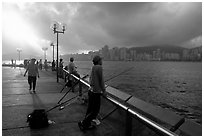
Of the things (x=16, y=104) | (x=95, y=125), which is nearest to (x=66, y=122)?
(x=95, y=125)

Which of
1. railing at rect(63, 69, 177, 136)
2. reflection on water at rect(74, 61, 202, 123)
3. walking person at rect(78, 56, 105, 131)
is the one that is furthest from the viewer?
reflection on water at rect(74, 61, 202, 123)

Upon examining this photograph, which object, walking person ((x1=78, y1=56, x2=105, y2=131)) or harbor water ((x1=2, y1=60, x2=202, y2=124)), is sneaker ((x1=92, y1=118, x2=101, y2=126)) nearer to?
walking person ((x1=78, y1=56, x2=105, y2=131))

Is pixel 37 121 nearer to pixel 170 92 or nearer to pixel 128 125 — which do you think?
pixel 128 125

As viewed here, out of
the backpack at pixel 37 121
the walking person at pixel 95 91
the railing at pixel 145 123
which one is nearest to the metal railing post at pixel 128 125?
the railing at pixel 145 123

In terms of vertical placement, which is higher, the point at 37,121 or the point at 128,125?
the point at 128,125

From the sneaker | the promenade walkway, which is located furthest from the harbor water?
the sneaker

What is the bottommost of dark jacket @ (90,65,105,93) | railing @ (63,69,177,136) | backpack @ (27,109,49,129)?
backpack @ (27,109,49,129)

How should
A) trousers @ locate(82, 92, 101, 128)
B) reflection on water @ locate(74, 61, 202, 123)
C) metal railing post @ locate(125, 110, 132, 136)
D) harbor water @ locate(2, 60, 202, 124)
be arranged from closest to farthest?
metal railing post @ locate(125, 110, 132, 136) < trousers @ locate(82, 92, 101, 128) < harbor water @ locate(2, 60, 202, 124) < reflection on water @ locate(74, 61, 202, 123)

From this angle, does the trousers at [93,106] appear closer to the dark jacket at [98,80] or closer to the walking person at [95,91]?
the walking person at [95,91]

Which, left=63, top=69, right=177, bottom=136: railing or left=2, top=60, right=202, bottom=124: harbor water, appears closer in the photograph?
left=63, top=69, right=177, bottom=136: railing

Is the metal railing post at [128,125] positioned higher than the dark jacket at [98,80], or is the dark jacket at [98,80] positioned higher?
the dark jacket at [98,80]

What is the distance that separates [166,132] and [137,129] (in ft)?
3.24

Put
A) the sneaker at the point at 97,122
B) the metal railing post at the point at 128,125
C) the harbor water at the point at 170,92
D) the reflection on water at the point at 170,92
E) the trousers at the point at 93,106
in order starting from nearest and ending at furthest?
1. the metal railing post at the point at 128,125
2. the trousers at the point at 93,106
3. the sneaker at the point at 97,122
4. the harbor water at the point at 170,92
5. the reflection on water at the point at 170,92

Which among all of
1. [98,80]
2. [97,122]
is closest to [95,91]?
[98,80]
